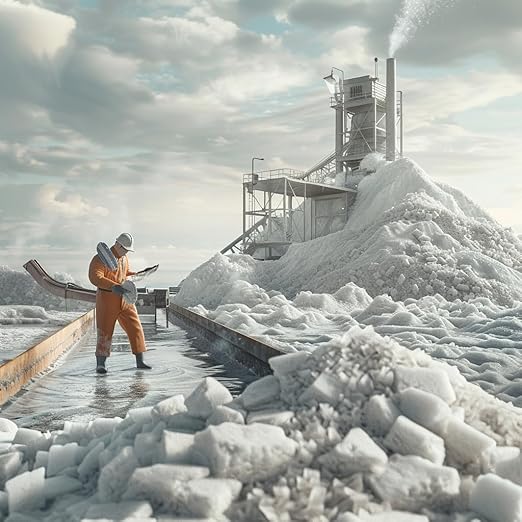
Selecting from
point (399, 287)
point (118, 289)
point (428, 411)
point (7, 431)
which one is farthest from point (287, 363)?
point (399, 287)

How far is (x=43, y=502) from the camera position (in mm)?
2518

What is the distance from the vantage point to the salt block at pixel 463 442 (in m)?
2.52

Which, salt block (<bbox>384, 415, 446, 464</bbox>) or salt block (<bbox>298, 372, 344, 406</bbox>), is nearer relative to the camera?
salt block (<bbox>384, 415, 446, 464</bbox>)

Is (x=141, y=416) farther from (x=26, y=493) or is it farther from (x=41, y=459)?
(x=26, y=493)

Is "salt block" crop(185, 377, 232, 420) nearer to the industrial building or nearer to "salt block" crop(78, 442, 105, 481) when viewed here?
"salt block" crop(78, 442, 105, 481)

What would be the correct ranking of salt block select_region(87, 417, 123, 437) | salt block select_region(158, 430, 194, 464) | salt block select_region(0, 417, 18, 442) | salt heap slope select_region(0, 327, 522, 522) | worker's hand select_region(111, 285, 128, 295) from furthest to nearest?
1. worker's hand select_region(111, 285, 128, 295)
2. salt block select_region(0, 417, 18, 442)
3. salt block select_region(87, 417, 123, 437)
4. salt block select_region(158, 430, 194, 464)
5. salt heap slope select_region(0, 327, 522, 522)

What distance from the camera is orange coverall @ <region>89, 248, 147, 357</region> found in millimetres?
6555

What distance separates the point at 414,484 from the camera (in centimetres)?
228

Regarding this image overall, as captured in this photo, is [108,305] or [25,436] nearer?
[25,436]

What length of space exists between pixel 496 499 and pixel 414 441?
13.3 inches

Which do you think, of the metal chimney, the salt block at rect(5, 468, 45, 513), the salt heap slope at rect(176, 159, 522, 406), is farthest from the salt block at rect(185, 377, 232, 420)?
the metal chimney

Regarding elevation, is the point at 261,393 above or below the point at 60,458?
above

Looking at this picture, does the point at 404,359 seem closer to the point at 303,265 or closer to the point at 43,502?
the point at 43,502

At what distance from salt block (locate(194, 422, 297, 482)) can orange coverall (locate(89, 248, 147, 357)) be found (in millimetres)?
4410
